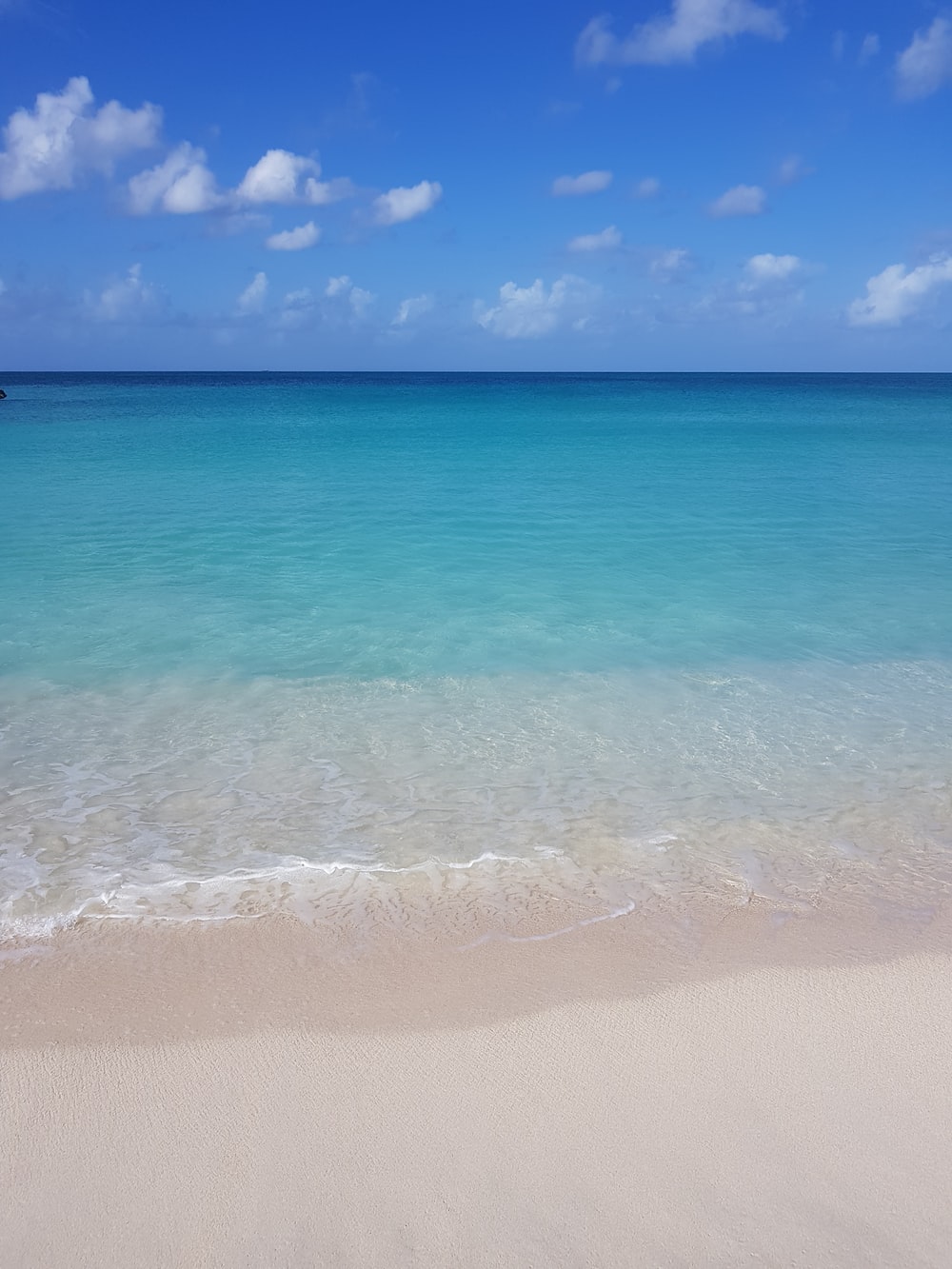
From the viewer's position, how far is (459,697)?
8.65 metres

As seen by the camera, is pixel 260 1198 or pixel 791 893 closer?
pixel 260 1198

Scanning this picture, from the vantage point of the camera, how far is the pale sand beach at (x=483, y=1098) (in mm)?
3205

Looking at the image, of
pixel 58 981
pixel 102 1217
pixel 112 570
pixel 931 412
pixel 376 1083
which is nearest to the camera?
pixel 102 1217

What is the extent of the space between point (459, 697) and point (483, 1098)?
504 centimetres

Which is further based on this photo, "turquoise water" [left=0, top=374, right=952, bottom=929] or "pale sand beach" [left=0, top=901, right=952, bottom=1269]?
"turquoise water" [left=0, top=374, right=952, bottom=929]

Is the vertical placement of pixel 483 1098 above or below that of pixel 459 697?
below

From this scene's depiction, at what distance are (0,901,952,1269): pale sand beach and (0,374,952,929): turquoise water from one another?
0.66 meters

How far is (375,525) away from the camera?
1811 centimetres

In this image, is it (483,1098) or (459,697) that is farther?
(459,697)

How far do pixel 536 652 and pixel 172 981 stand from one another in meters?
6.12

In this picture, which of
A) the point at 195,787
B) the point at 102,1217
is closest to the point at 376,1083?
the point at 102,1217

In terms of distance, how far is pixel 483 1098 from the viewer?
3.80 meters

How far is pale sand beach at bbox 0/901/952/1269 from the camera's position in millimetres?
3205

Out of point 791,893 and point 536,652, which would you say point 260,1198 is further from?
point 536,652
